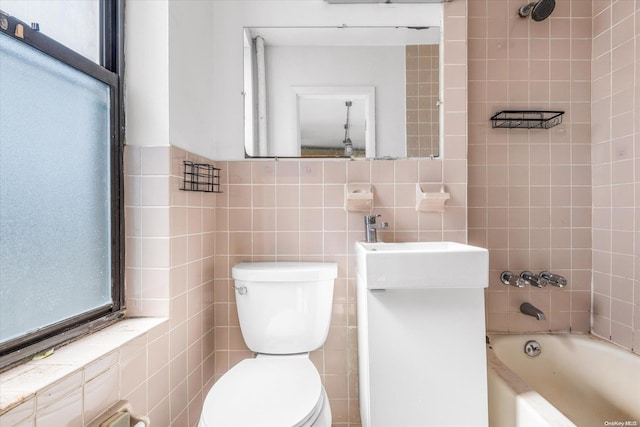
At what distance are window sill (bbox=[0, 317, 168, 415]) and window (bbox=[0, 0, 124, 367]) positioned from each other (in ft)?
0.12

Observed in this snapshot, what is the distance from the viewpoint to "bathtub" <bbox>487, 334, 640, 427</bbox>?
3.85ft

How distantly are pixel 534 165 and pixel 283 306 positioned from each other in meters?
1.49

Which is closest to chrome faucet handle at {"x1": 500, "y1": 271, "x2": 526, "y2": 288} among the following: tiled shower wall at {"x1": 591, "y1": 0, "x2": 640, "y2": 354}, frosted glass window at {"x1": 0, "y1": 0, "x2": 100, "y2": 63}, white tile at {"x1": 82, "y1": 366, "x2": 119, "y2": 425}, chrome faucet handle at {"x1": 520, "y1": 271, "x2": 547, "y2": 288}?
chrome faucet handle at {"x1": 520, "y1": 271, "x2": 547, "y2": 288}

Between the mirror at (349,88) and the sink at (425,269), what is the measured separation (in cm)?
63

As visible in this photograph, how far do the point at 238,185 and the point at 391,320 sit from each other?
934 mm

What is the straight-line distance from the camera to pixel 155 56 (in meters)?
1.09

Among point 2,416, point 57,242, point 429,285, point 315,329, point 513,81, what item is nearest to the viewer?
point 2,416

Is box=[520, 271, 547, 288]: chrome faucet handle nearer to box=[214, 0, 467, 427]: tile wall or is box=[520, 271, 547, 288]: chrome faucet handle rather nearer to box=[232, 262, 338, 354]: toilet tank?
box=[214, 0, 467, 427]: tile wall

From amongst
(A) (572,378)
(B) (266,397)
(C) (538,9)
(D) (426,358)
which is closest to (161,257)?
(B) (266,397)

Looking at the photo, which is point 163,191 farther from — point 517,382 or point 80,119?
point 517,382

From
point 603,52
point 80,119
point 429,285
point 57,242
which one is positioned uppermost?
point 603,52

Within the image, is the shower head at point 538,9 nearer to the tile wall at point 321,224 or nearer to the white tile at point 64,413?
the tile wall at point 321,224

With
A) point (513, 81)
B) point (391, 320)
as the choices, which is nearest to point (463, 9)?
point (513, 81)

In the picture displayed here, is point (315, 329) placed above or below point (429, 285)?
below
